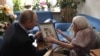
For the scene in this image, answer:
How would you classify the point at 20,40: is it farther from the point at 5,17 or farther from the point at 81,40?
the point at 5,17

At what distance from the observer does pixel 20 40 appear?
5.76ft

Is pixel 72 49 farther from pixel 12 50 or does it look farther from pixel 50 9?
pixel 50 9

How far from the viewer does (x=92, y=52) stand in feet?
7.02

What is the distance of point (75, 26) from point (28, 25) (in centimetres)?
66

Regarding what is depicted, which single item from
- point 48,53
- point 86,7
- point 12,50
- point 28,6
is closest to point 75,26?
point 48,53

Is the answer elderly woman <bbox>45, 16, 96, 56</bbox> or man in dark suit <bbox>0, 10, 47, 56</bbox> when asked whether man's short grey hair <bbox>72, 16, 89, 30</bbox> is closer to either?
elderly woman <bbox>45, 16, 96, 56</bbox>

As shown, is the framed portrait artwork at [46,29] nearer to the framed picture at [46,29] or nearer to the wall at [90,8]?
the framed picture at [46,29]

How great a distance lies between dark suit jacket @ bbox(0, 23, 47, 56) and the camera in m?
1.76

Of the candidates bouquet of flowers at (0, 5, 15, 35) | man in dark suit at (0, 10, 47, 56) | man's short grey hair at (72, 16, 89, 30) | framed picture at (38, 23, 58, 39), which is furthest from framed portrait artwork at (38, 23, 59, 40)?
bouquet of flowers at (0, 5, 15, 35)

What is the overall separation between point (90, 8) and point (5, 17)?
2745mm

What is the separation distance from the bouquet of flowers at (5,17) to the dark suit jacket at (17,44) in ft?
3.59

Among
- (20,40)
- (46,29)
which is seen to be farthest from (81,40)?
(20,40)

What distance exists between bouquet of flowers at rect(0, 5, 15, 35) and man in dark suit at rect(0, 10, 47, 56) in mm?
1058

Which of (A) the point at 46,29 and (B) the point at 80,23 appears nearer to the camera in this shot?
(A) the point at 46,29
